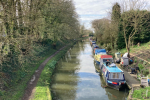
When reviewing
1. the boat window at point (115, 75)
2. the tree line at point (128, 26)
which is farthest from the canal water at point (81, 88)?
the tree line at point (128, 26)

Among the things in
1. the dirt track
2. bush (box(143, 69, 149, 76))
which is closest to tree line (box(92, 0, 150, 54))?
bush (box(143, 69, 149, 76))

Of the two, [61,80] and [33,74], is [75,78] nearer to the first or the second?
[61,80]

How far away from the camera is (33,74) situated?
54.5 ft

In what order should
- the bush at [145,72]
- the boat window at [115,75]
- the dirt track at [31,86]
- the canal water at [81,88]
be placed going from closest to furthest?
the dirt track at [31,86], the canal water at [81,88], the boat window at [115,75], the bush at [145,72]

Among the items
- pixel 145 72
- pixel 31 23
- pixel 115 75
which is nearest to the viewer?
pixel 115 75

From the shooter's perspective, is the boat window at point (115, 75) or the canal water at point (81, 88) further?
the boat window at point (115, 75)

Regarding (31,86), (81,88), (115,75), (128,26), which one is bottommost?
(81,88)

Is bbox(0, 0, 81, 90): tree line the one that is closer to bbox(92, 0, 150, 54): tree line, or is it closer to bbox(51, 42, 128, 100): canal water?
bbox(51, 42, 128, 100): canal water

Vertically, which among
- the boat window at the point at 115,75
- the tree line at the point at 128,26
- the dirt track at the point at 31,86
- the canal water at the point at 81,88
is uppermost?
the tree line at the point at 128,26

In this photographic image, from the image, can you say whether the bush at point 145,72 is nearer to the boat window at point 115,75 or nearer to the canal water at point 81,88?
the boat window at point 115,75

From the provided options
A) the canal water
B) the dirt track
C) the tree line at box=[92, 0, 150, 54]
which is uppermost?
the tree line at box=[92, 0, 150, 54]

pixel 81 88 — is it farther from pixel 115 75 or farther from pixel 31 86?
pixel 31 86

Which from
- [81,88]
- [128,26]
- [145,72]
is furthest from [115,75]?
[128,26]

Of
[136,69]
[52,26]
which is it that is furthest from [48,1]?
[136,69]
